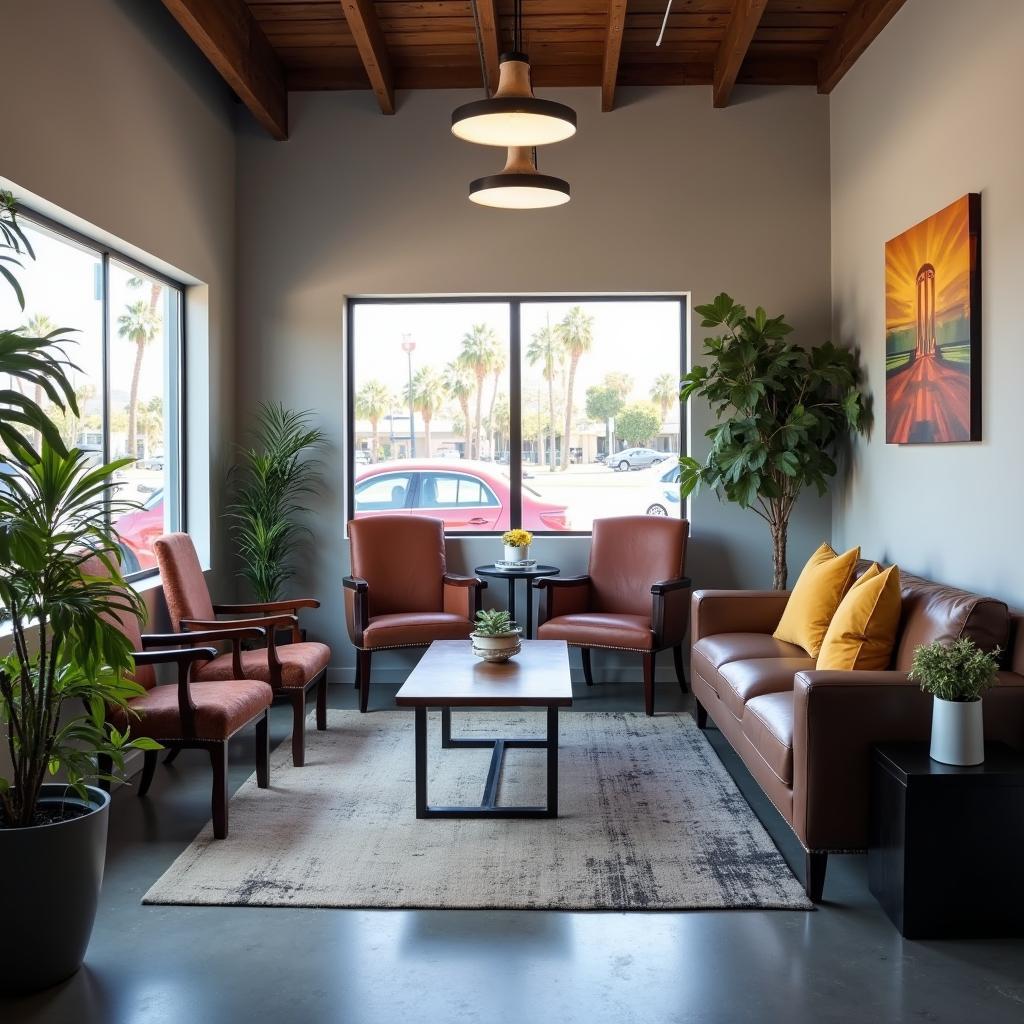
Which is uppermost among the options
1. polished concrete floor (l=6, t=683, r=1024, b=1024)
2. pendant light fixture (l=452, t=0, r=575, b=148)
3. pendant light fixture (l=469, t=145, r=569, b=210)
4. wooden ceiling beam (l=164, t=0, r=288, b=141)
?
wooden ceiling beam (l=164, t=0, r=288, b=141)

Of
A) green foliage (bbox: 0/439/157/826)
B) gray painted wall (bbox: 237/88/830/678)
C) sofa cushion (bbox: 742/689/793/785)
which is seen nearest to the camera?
green foliage (bbox: 0/439/157/826)

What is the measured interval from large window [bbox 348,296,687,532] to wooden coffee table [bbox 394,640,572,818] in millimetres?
2073

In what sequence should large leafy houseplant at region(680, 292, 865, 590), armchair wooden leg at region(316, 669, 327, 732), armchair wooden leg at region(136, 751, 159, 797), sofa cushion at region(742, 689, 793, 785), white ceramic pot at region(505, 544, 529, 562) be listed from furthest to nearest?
1. white ceramic pot at region(505, 544, 529, 562)
2. large leafy houseplant at region(680, 292, 865, 590)
3. armchair wooden leg at region(316, 669, 327, 732)
4. armchair wooden leg at region(136, 751, 159, 797)
5. sofa cushion at region(742, 689, 793, 785)

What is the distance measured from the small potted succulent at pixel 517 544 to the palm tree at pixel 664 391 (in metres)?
1.21

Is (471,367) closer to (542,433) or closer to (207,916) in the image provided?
(542,433)

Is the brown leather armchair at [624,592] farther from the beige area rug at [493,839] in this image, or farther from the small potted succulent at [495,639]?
the small potted succulent at [495,639]

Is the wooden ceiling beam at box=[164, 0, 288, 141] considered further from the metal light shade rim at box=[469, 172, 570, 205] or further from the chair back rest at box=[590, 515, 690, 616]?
the chair back rest at box=[590, 515, 690, 616]

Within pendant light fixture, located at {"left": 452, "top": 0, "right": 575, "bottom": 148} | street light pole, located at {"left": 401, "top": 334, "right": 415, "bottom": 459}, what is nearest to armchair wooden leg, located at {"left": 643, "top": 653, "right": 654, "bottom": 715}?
street light pole, located at {"left": 401, "top": 334, "right": 415, "bottom": 459}

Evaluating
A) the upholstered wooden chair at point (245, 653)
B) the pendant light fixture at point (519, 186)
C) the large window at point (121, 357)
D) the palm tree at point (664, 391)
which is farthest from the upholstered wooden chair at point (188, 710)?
the palm tree at point (664, 391)

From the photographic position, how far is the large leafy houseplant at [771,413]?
5.52 meters

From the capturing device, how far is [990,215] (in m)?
3.95

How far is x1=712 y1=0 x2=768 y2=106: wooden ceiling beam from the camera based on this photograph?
5064 mm

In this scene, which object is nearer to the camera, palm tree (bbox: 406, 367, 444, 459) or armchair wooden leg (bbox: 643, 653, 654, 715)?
armchair wooden leg (bbox: 643, 653, 654, 715)

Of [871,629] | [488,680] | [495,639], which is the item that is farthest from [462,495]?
[871,629]
